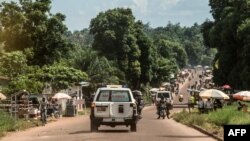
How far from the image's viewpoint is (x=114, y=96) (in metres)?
28.0

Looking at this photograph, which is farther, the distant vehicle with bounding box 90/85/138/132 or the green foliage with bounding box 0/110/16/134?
the green foliage with bounding box 0/110/16/134

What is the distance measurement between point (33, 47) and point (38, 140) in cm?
4489

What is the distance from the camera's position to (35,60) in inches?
2744

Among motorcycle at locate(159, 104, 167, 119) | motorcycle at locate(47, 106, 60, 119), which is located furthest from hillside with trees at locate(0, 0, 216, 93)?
motorcycle at locate(159, 104, 167, 119)

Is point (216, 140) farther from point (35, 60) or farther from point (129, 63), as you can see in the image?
point (129, 63)

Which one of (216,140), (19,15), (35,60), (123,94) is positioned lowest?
(216,140)

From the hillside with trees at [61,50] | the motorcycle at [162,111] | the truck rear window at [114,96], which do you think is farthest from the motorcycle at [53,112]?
the truck rear window at [114,96]

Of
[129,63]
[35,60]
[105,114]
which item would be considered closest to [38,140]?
[105,114]

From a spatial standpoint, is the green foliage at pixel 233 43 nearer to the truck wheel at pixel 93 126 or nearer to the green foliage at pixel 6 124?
the green foliage at pixel 6 124

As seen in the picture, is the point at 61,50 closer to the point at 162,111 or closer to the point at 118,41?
the point at 118,41

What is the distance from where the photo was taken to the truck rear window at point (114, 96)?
91.8 feet

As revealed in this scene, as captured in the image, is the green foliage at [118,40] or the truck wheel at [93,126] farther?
the green foliage at [118,40]

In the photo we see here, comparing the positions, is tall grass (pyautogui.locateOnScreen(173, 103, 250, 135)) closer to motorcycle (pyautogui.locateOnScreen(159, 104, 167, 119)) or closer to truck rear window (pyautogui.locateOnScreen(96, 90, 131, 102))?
truck rear window (pyautogui.locateOnScreen(96, 90, 131, 102))

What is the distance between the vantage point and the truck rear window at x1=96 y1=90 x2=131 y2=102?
27984 millimetres
